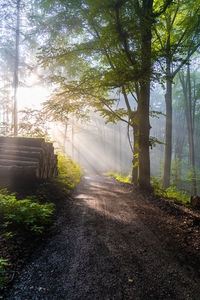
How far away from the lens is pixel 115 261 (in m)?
2.31

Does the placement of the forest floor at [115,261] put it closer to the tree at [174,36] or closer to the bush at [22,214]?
the bush at [22,214]

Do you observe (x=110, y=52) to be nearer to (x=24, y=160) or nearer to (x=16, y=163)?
(x=24, y=160)

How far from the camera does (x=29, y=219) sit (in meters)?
3.04

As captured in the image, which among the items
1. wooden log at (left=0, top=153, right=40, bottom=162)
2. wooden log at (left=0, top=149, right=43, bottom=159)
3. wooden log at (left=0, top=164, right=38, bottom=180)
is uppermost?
wooden log at (left=0, top=149, right=43, bottom=159)

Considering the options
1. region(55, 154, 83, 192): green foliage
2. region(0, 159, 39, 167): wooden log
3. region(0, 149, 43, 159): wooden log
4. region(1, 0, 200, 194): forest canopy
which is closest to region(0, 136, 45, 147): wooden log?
region(0, 149, 43, 159): wooden log

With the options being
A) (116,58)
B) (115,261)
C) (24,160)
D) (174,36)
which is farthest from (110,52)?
(115,261)

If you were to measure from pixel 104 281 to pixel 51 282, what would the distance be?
0.67 meters

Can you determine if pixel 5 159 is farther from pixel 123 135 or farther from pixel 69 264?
pixel 123 135

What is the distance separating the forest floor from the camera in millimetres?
1779

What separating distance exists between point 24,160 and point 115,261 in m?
4.63

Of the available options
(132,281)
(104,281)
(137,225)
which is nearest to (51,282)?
(104,281)

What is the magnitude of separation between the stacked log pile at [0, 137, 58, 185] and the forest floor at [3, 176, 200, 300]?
2.21m

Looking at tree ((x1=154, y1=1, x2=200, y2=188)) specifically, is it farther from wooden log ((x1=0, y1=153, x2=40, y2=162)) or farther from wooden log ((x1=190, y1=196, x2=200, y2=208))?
wooden log ((x1=0, y1=153, x2=40, y2=162))

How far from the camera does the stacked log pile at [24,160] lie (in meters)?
5.16
